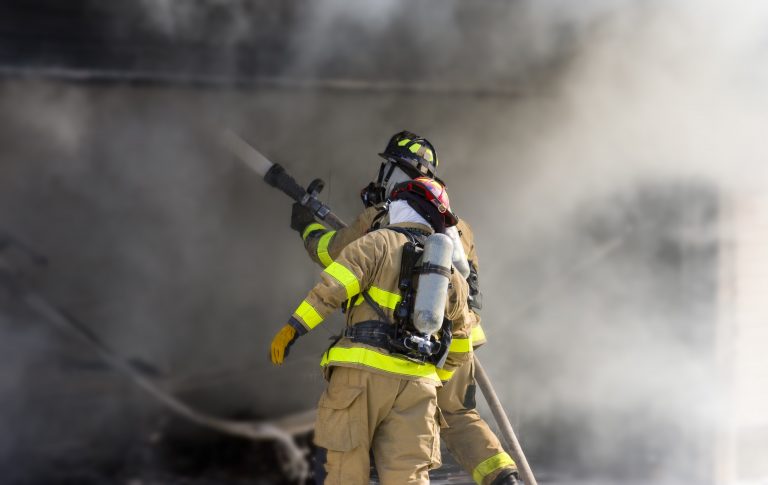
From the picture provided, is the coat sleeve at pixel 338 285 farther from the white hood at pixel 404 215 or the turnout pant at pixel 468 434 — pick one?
the turnout pant at pixel 468 434

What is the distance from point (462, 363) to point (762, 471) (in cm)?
272

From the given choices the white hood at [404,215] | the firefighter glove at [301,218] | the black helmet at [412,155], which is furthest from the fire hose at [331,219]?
the white hood at [404,215]

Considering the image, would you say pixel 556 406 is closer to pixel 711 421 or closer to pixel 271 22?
pixel 711 421

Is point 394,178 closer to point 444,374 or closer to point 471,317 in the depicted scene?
point 471,317

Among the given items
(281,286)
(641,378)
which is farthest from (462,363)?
(641,378)

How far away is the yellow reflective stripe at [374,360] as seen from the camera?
3590mm

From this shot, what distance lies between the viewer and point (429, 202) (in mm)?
3850

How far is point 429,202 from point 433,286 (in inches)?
18.6

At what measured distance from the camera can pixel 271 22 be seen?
5.32 meters

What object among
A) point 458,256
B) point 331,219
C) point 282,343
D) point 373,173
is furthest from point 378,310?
point 373,173

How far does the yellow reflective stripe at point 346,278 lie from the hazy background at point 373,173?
2.22 meters

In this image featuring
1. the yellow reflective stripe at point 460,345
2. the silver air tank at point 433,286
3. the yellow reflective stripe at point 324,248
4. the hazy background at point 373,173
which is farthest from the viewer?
the hazy background at point 373,173

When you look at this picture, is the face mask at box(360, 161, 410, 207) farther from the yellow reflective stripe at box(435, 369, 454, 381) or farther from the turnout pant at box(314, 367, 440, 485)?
the turnout pant at box(314, 367, 440, 485)

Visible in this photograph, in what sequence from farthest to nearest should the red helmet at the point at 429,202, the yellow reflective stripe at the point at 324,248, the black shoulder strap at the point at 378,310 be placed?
the yellow reflective stripe at the point at 324,248
the red helmet at the point at 429,202
the black shoulder strap at the point at 378,310
